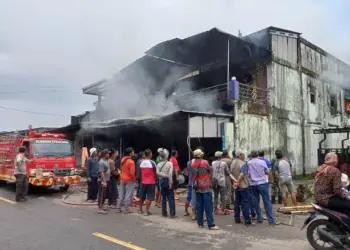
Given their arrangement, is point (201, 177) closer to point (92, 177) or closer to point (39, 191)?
point (92, 177)

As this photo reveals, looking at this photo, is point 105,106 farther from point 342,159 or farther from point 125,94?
point 342,159

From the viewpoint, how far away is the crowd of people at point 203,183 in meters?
7.08

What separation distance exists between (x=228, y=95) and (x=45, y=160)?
7211mm

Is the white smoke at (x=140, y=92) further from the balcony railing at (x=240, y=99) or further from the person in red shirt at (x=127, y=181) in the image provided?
the person in red shirt at (x=127, y=181)

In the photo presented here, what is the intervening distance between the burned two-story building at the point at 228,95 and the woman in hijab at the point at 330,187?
7.27 meters

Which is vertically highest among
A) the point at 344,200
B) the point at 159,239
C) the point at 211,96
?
the point at 211,96

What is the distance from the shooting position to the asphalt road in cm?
562

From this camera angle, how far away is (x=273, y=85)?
645 inches

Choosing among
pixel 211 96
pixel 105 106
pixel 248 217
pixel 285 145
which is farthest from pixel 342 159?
pixel 105 106

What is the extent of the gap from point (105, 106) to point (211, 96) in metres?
7.44

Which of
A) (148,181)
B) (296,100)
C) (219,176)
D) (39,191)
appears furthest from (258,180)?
(296,100)

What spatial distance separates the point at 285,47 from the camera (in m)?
17.2

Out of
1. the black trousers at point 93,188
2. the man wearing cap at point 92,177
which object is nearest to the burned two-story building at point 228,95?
the man wearing cap at point 92,177

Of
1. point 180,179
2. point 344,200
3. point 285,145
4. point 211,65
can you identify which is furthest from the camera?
point 211,65
